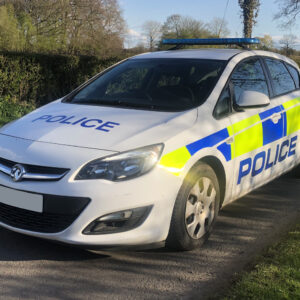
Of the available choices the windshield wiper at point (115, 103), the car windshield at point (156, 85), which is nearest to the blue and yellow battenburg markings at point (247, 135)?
the car windshield at point (156, 85)

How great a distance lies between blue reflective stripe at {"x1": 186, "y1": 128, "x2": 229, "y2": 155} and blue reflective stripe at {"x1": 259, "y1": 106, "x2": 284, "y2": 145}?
0.69 metres

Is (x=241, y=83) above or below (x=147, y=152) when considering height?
above

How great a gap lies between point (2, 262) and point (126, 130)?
1285 millimetres

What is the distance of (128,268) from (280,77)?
2.79 meters

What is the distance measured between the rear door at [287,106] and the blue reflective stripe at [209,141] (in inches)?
46.2

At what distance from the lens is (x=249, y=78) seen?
4.33 m

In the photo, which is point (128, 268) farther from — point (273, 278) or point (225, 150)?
point (225, 150)

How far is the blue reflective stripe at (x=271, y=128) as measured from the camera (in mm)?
4168

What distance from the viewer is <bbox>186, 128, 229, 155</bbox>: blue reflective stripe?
3.26 m

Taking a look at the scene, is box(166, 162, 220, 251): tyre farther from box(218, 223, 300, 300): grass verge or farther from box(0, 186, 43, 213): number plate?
box(0, 186, 43, 213): number plate

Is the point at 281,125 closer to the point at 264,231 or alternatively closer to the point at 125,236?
the point at 264,231

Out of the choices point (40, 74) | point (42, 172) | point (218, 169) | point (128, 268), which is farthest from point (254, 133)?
point (40, 74)

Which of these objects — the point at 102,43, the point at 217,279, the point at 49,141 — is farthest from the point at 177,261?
the point at 102,43

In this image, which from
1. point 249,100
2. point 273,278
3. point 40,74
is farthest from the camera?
point 40,74
